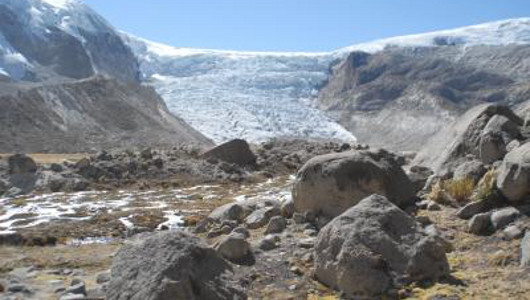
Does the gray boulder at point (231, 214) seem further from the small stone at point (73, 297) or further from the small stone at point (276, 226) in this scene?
the small stone at point (73, 297)

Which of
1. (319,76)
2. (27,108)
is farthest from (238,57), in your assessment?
(27,108)

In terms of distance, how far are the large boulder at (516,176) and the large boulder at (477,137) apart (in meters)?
3.61

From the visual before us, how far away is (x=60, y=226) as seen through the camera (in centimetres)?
2334

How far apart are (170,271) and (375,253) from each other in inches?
123

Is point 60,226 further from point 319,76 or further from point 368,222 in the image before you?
point 319,76

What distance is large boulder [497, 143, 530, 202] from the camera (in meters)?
12.7

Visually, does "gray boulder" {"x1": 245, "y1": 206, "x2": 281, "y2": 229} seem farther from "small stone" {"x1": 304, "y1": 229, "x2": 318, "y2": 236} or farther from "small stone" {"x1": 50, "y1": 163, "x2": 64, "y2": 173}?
"small stone" {"x1": 50, "y1": 163, "x2": 64, "y2": 173}

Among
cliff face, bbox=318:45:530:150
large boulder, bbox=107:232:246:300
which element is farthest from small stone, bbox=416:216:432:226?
cliff face, bbox=318:45:530:150

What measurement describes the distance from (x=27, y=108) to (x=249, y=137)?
52552 millimetres

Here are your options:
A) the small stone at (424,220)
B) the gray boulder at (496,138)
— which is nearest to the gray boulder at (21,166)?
the gray boulder at (496,138)

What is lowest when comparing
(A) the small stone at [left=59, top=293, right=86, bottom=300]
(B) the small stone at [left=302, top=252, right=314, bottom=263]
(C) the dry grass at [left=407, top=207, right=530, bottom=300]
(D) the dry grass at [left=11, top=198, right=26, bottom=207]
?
(D) the dry grass at [left=11, top=198, right=26, bottom=207]

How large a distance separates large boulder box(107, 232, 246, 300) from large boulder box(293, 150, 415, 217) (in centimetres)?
546

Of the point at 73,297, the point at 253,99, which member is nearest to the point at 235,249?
the point at 73,297

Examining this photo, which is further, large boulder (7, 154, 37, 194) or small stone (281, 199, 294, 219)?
large boulder (7, 154, 37, 194)
